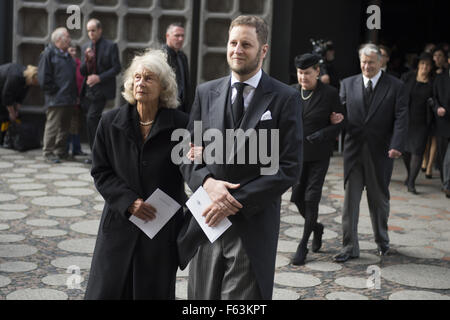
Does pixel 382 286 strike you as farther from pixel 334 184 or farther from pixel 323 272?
pixel 334 184

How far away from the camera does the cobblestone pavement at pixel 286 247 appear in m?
4.68

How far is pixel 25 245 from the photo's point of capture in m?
5.46

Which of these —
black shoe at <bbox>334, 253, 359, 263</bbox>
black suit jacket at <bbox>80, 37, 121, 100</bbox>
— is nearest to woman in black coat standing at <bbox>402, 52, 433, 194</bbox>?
black shoe at <bbox>334, 253, 359, 263</bbox>

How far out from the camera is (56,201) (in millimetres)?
7129

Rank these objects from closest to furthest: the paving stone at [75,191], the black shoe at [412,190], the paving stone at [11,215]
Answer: the paving stone at [11,215] < the paving stone at [75,191] < the black shoe at [412,190]

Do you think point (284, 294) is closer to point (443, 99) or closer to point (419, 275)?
point (419, 275)

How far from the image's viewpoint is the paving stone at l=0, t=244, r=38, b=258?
17.0ft

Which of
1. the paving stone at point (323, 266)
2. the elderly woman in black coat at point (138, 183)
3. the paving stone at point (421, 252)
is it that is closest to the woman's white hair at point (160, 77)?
the elderly woman in black coat at point (138, 183)

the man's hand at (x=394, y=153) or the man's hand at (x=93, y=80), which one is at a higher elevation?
the man's hand at (x=93, y=80)

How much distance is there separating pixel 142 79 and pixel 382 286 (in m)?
2.47

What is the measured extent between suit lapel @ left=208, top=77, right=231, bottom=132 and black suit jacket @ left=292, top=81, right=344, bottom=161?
219 cm

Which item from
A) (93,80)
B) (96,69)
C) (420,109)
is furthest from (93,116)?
(420,109)

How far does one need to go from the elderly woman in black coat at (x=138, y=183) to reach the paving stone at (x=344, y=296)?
149 centimetres

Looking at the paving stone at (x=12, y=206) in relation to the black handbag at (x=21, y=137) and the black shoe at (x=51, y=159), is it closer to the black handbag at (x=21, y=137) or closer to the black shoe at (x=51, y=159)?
the black shoe at (x=51, y=159)
